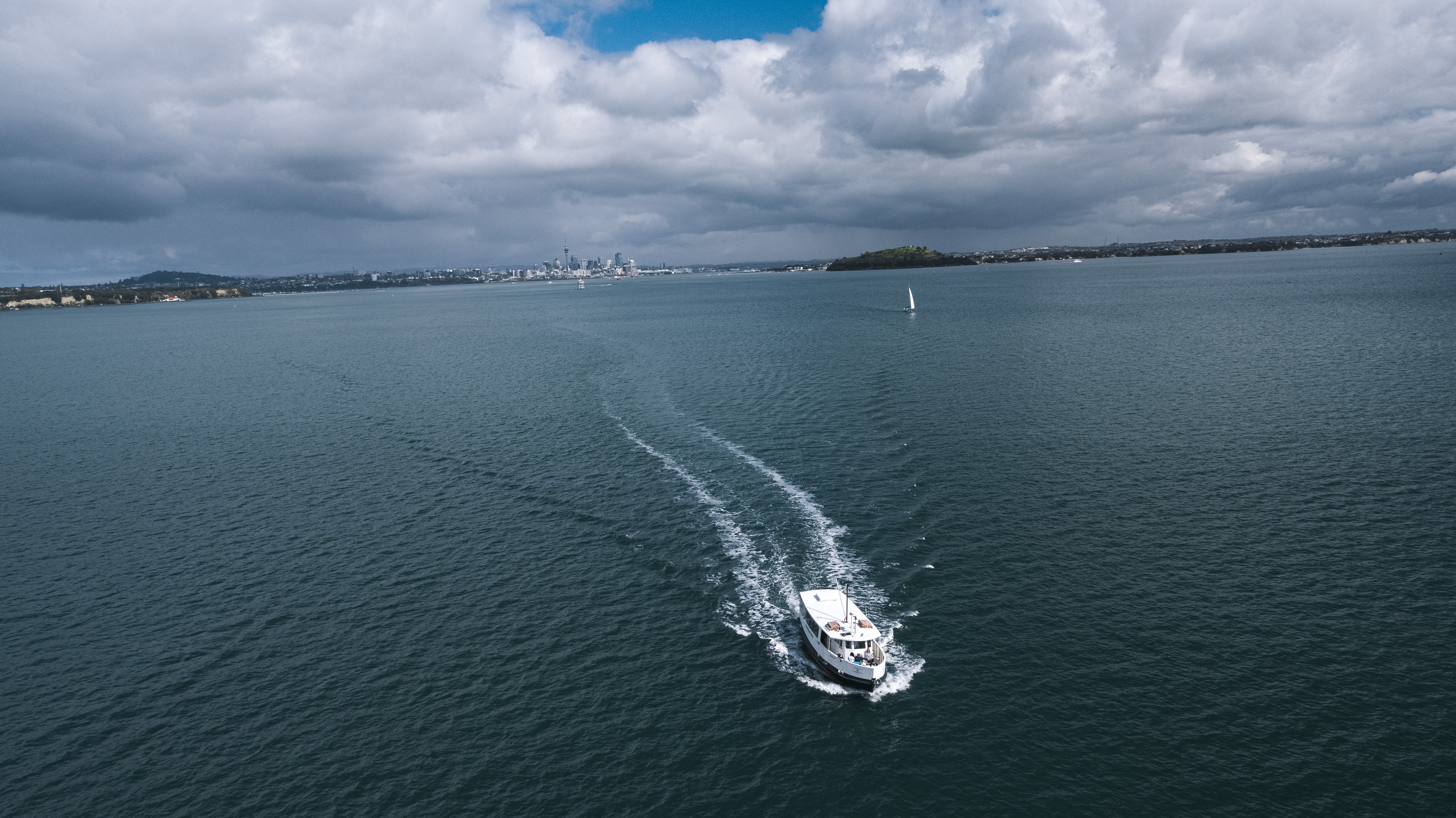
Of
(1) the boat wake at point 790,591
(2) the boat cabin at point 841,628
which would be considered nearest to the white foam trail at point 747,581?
(1) the boat wake at point 790,591

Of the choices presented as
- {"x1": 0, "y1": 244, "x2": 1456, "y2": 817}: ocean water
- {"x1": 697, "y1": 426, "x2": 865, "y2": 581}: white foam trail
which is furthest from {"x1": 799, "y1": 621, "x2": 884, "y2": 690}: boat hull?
{"x1": 697, "y1": 426, "x2": 865, "y2": 581}: white foam trail

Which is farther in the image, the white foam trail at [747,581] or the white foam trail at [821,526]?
the white foam trail at [821,526]

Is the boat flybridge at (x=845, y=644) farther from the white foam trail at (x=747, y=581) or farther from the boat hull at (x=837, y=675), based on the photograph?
the white foam trail at (x=747, y=581)

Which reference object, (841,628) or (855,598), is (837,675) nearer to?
(841,628)

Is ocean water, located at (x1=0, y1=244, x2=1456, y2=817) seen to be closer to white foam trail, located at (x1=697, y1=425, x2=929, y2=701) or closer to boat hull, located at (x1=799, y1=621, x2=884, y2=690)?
white foam trail, located at (x1=697, y1=425, x2=929, y2=701)

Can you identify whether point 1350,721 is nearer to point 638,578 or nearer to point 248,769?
point 638,578

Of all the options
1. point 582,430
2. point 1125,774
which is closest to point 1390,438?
point 1125,774

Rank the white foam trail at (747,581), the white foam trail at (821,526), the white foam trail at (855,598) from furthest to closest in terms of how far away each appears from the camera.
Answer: the white foam trail at (821,526), the white foam trail at (747,581), the white foam trail at (855,598)
